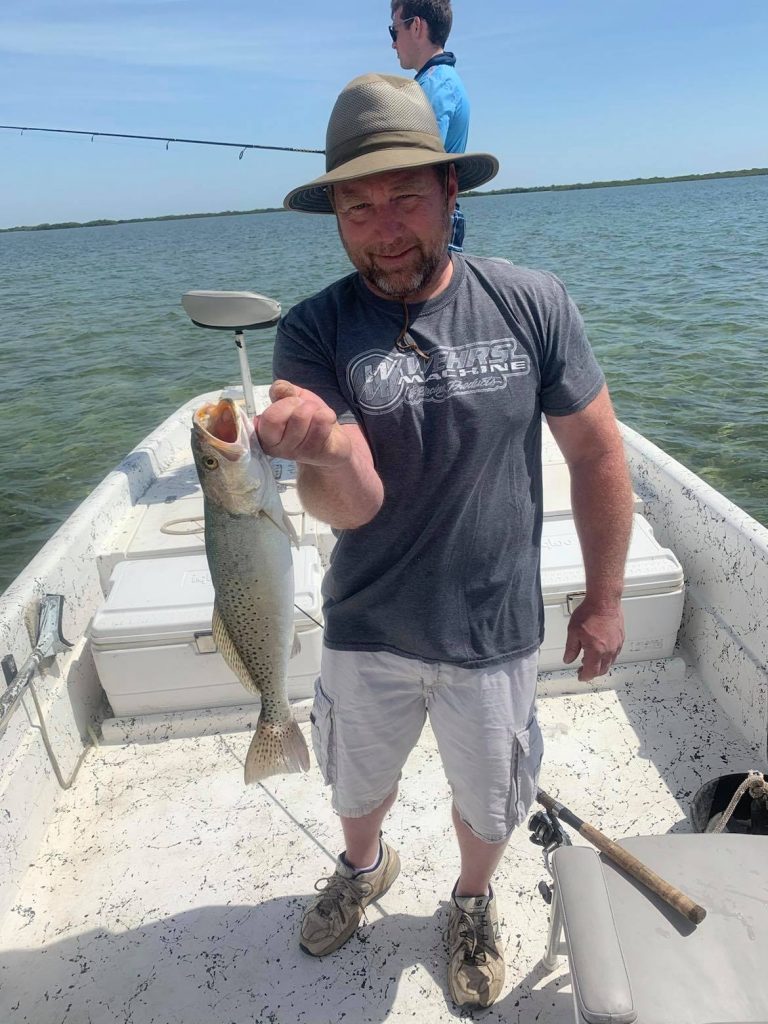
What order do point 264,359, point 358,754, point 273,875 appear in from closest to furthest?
point 358,754 < point 273,875 < point 264,359

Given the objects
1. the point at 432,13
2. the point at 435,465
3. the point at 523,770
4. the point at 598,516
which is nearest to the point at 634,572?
the point at 598,516

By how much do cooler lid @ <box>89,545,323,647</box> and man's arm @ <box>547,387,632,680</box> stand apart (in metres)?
1.40

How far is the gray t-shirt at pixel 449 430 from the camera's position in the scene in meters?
1.99

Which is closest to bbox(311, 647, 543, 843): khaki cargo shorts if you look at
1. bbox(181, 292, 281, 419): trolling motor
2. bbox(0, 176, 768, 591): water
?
bbox(181, 292, 281, 419): trolling motor

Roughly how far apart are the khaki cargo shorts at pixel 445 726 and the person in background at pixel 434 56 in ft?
9.89

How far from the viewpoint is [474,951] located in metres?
2.52

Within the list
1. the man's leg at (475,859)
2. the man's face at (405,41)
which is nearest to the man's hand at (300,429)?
the man's leg at (475,859)

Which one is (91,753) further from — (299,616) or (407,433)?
(407,433)

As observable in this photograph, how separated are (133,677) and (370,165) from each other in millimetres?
2717

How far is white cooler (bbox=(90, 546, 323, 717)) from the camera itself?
3.45 meters

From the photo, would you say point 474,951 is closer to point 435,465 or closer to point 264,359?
point 435,465

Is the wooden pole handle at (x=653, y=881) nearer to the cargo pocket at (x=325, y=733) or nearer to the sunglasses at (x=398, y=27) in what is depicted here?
the cargo pocket at (x=325, y=733)

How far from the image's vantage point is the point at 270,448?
5.59 feet

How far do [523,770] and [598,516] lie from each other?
33.8 inches
